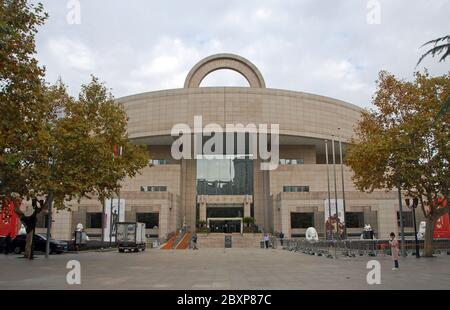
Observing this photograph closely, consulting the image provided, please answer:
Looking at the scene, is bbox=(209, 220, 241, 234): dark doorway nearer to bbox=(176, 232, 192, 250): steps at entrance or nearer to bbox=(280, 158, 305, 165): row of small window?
bbox=(176, 232, 192, 250): steps at entrance

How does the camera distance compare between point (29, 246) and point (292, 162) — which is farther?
point (292, 162)

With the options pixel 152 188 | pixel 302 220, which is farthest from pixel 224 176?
pixel 302 220

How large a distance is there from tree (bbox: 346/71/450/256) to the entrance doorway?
134 feet

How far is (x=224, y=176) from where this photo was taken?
7325 centimetres

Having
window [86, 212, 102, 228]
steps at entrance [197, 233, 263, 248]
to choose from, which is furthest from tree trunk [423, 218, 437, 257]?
window [86, 212, 102, 228]

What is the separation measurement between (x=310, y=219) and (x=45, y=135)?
156 ft

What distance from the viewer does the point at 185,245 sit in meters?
51.2

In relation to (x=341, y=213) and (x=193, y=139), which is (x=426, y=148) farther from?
(x=193, y=139)

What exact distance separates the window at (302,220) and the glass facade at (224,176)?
13169 millimetres

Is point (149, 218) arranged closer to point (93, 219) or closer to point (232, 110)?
point (93, 219)

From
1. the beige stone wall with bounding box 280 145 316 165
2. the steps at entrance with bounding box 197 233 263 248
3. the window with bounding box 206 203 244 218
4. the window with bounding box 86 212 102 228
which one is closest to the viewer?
the steps at entrance with bounding box 197 233 263 248

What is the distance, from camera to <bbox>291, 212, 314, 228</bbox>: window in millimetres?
61125

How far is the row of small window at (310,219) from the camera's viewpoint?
61125 millimetres
